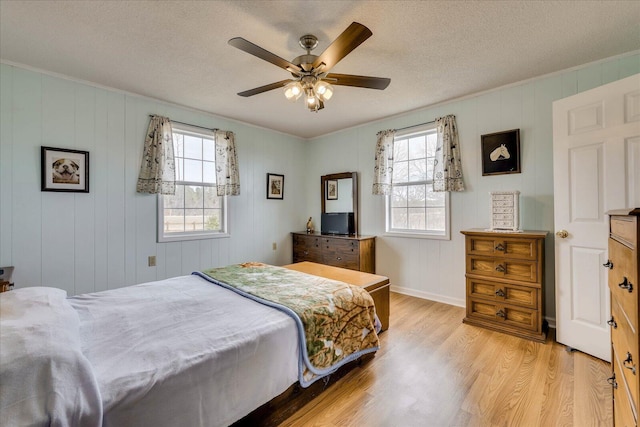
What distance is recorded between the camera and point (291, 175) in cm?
487

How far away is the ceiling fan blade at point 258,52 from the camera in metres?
1.59

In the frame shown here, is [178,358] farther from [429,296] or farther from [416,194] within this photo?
[416,194]

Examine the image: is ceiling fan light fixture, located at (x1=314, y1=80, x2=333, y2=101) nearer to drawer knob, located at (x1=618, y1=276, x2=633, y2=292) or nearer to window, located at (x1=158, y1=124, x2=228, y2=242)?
drawer knob, located at (x1=618, y1=276, x2=633, y2=292)

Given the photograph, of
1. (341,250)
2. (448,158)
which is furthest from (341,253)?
(448,158)

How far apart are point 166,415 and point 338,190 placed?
3.83m

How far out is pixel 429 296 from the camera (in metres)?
3.56

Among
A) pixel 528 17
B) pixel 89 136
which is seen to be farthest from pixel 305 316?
pixel 89 136

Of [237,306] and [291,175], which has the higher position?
[291,175]

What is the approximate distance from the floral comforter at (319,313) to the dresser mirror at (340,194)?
223 centimetres

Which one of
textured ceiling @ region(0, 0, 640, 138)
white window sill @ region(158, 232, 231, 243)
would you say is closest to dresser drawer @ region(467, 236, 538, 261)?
textured ceiling @ region(0, 0, 640, 138)

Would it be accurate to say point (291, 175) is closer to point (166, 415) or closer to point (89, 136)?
point (89, 136)

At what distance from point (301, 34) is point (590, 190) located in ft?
8.22

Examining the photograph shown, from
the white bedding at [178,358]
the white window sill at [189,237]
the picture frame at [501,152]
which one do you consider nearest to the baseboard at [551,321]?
the picture frame at [501,152]

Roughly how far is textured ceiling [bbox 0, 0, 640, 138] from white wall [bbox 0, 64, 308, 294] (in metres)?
0.28
